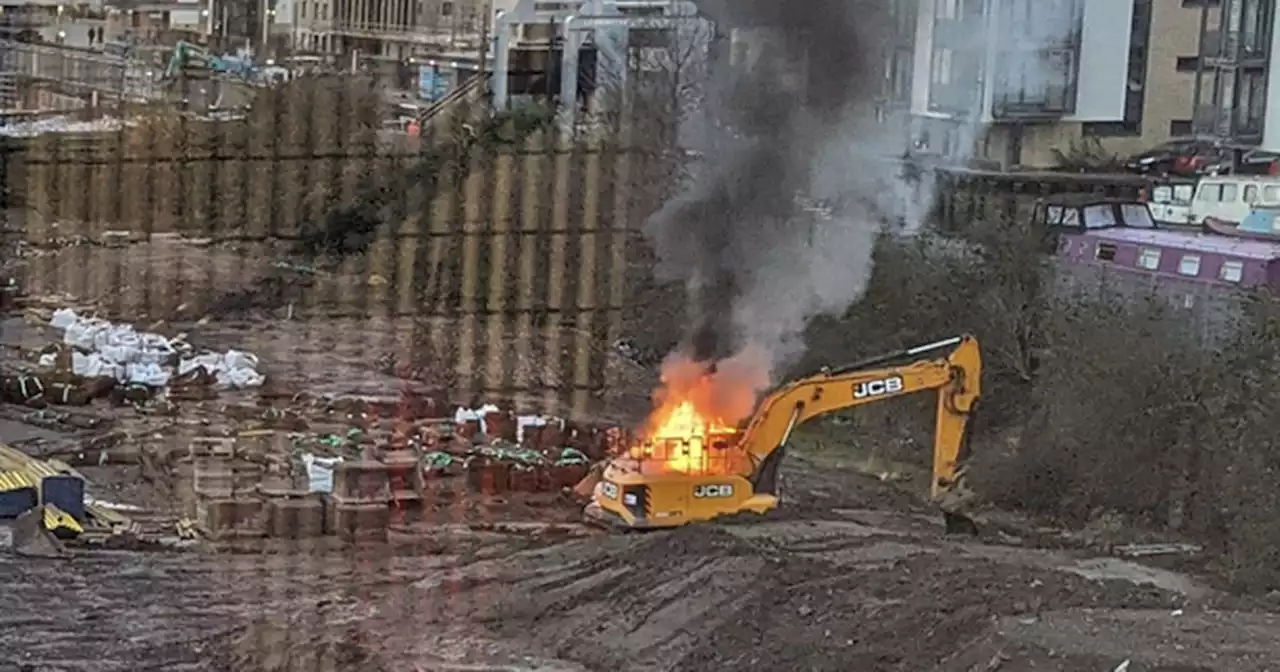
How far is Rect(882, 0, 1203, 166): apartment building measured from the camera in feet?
12.3

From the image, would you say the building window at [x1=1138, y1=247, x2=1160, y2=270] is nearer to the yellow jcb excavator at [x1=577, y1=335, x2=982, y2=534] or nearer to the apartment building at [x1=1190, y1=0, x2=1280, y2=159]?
the apartment building at [x1=1190, y1=0, x2=1280, y2=159]

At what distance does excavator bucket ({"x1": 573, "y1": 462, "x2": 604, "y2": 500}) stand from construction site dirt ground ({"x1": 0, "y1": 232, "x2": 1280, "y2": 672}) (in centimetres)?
15

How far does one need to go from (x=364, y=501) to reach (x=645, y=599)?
730 mm

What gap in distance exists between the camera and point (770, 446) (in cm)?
334

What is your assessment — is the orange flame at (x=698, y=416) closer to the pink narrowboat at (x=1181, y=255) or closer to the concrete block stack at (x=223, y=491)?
the concrete block stack at (x=223, y=491)

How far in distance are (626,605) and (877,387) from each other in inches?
30.8

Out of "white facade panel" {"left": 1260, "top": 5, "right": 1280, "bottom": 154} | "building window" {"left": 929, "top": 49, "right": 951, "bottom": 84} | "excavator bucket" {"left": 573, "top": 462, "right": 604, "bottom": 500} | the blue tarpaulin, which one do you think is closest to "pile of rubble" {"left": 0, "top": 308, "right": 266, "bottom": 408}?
the blue tarpaulin

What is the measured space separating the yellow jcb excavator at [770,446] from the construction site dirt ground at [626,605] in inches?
2.4

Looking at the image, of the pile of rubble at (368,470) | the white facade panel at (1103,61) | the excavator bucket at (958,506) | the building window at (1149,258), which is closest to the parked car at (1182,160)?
the white facade panel at (1103,61)

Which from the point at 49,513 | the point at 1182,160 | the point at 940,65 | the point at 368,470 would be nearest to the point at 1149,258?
the point at 1182,160

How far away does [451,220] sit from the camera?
414 centimetres

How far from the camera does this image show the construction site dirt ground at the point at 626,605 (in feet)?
8.56

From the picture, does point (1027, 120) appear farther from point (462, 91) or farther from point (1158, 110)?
point (462, 91)

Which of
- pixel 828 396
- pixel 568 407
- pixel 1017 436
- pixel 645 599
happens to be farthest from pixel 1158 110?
pixel 645 599
